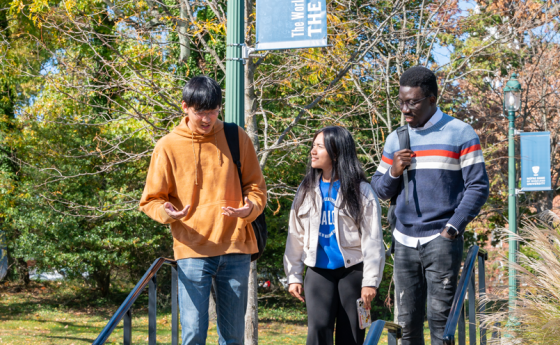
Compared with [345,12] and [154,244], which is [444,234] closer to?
[345,12]

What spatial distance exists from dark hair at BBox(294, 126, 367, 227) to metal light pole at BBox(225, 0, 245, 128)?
1.40m

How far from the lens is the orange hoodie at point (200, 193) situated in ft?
9.95

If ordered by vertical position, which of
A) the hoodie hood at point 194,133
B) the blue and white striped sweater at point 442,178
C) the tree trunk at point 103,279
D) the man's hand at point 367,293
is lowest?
the tree trunk at point 103,279

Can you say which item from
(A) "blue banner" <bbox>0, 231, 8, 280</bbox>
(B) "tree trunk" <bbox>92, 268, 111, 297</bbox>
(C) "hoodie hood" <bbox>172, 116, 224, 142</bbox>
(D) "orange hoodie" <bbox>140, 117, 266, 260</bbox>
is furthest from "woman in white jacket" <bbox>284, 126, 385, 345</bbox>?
(A) "blue banner" <bbox>0, 231, 8, 280</bbox>

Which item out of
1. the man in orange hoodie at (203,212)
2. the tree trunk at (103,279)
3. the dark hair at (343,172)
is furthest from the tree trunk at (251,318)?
the tree trunk at (103,279)

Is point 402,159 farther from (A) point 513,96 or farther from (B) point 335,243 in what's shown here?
(A) point 513,96

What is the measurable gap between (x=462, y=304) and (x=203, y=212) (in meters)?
1.46

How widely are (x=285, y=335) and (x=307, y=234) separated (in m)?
11.4

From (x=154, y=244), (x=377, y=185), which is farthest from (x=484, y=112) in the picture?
(x=377, y=185)

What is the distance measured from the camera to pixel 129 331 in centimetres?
303

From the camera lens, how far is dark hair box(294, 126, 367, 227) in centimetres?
326

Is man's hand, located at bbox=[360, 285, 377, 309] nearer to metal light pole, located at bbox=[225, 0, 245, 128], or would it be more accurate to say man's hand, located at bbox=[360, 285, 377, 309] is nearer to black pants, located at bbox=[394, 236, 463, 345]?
black pants, located at bbox=[394, 236, 463, 345]

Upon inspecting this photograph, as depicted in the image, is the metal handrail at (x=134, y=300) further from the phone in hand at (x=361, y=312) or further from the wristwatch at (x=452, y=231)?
the wristwatch at (x=452, y=231)

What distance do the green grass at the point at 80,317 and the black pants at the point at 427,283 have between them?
9012 mm
